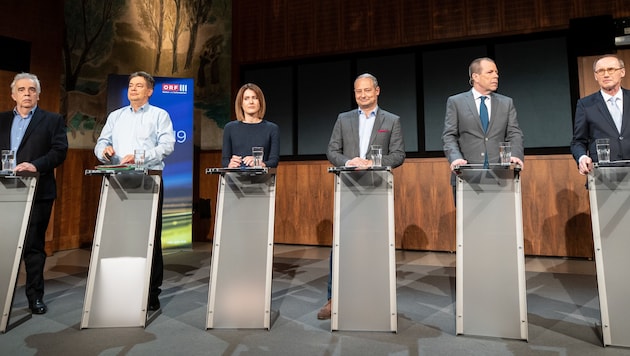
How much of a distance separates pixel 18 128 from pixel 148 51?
182 inches

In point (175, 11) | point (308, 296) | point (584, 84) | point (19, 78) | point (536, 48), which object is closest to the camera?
point (19, 78)

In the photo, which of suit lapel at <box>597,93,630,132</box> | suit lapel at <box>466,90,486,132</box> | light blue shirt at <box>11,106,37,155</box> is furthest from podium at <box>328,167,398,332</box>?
light blue shirt at <box>11,106,37,155</box>

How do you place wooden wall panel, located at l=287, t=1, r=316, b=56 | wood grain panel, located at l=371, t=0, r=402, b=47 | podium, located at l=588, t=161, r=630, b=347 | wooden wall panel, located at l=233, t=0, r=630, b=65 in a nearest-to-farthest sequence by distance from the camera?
1. podium, located at l=588, t=161, r=630, b=347
2. wooden wall panel, located at l=233, t=0, r=630, b=65
3. wood grain panel, located at l=371, t=0, r=402, b=47
4. wooden wall panel, located at l=287, t=1, r=316, b=56

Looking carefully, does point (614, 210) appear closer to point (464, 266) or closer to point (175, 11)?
point (464, 266)

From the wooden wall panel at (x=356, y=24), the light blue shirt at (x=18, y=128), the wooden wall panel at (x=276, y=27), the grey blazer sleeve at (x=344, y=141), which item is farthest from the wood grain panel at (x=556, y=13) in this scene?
the light blue shirt at (x=18, y=128)

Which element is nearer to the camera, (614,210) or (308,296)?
(614,210)

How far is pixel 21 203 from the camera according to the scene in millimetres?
2807

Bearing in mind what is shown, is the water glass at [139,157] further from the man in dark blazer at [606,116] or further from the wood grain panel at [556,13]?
the wood grain panel at [556,13]

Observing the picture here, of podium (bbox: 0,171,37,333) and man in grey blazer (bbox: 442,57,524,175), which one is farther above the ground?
man in grey blazer (bbox: 442,57,524,175)

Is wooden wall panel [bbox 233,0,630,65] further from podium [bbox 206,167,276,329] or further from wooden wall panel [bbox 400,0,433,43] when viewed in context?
podium [bbox 206,167,276,329]

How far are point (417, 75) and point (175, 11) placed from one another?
4656 mm

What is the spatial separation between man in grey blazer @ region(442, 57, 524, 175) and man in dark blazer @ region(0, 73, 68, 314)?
3.09 metres

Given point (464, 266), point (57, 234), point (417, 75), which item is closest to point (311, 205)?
point (417, 75)

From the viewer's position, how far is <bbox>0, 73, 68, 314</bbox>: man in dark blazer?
10.3ft
